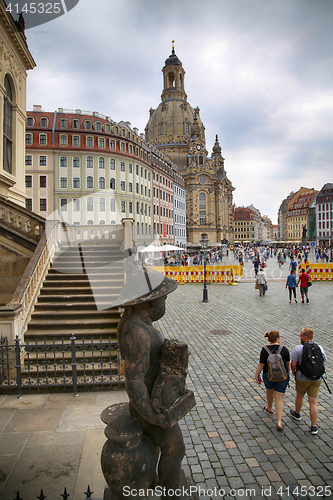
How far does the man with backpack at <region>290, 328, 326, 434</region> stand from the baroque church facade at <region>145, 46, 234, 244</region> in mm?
99644

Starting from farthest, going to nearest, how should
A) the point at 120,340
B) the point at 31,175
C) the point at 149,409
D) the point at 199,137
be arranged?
the point at 199,137
the point at 31,175
the point at 120,340
the point at 149,409

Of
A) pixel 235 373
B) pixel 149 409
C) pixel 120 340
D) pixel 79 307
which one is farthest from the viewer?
pixel 79 307

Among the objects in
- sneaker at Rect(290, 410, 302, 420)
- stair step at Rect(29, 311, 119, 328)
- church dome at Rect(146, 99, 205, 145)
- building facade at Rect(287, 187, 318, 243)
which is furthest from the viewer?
building facade at Rect(287, 187, 318, 243)

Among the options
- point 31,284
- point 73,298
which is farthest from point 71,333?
point 31,284

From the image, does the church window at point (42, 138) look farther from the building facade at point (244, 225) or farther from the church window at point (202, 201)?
the building facade at point (244, 225)

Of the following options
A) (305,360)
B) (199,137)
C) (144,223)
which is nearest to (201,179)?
(199,137)

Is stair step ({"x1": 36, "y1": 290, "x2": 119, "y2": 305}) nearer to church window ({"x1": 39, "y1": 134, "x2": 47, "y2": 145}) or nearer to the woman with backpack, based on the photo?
the woman with backpack

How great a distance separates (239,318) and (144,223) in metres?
37.5

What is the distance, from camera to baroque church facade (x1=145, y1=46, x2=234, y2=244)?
106 metres

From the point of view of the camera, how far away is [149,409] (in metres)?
2.52

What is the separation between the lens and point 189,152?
108 m

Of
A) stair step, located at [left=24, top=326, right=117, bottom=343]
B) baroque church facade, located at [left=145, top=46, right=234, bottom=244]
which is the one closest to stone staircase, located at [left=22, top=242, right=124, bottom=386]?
stair step, located at [left=24, top=326, right=117, bottom=343]

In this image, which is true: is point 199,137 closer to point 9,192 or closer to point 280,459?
point 9,192

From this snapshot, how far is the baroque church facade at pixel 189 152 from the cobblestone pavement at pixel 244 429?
9508 centimetres
